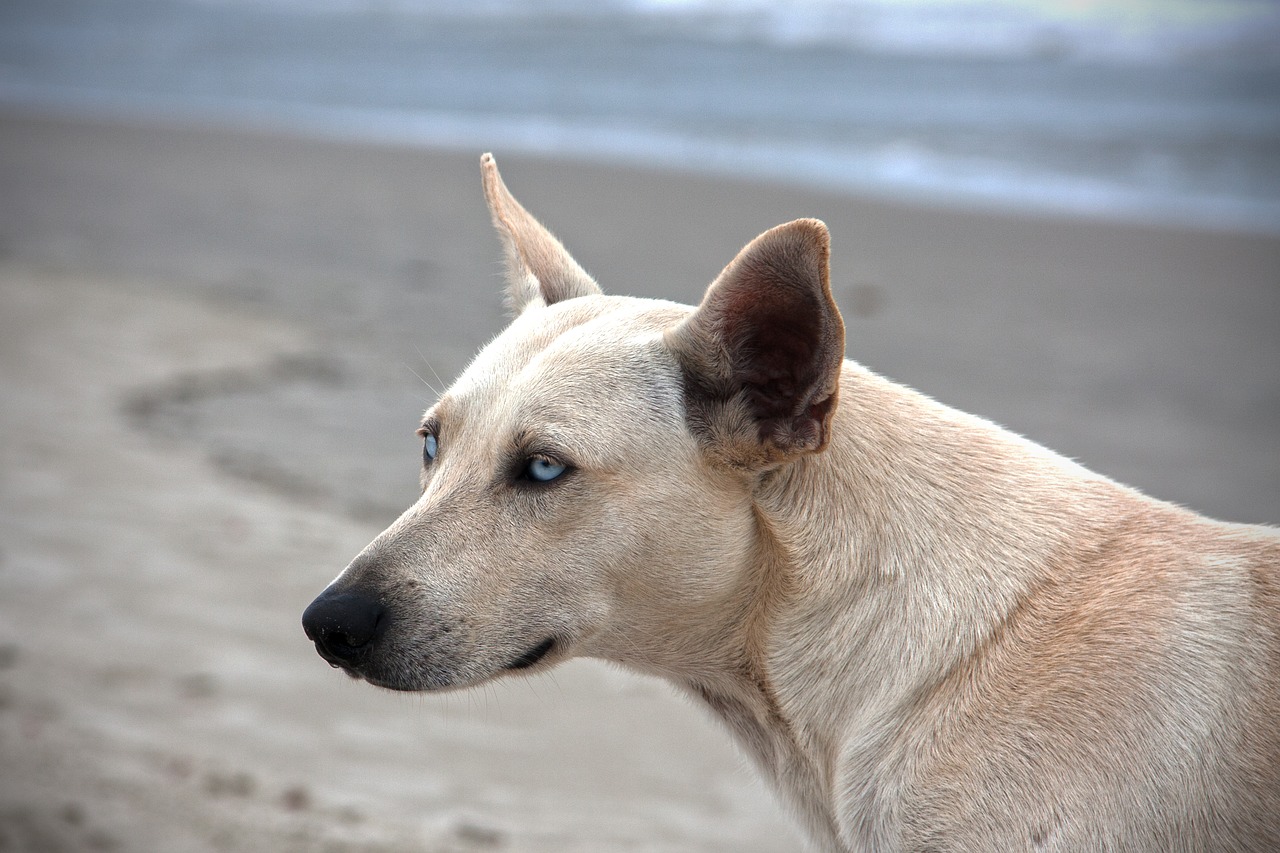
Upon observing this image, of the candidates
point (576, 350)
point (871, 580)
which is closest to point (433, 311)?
point (576, 350)

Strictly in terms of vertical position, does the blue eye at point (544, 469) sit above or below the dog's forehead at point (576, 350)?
below

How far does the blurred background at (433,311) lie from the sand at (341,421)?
24 mm

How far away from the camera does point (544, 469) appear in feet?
8.70

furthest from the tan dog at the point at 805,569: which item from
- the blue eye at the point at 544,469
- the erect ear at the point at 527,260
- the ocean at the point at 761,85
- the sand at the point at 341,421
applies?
the ocean at the point at 761,85

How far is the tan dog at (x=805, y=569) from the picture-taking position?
2.41 m

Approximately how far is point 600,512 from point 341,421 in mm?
5316

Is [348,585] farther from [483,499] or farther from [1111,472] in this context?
[1111,472]

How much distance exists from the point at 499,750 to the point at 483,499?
6.80 feet

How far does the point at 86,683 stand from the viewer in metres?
4.48

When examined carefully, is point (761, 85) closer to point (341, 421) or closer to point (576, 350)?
point (341, 421)

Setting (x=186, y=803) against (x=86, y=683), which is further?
(x=86, y=683)

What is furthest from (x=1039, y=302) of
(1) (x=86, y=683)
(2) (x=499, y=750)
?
(1) (x=86, y=683)

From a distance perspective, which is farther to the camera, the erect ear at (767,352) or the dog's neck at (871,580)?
the dog's neck at (871,580)

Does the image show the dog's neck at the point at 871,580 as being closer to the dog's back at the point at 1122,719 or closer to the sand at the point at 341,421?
the dog's back at the point at 1122,719
